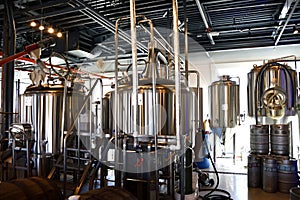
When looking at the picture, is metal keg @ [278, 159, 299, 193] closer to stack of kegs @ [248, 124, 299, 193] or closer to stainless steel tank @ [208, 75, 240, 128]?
stack of kegs @ [248, 124, 299, 193]

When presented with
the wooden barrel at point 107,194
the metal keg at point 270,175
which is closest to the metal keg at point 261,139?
the metal keg at point 270,175

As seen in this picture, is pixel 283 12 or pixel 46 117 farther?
pixel 283 12

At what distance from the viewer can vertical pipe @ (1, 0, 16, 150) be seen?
4.45m

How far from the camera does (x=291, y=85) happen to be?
463 centimetres

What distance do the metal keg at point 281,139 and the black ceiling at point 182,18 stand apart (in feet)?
6.72

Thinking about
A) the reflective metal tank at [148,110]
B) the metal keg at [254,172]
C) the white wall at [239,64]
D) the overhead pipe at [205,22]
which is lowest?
the metal keg at [254,172]

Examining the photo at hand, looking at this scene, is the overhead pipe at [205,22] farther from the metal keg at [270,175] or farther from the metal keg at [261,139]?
the metal keg at [270,175]

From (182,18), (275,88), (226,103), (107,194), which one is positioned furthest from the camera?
(226,103)

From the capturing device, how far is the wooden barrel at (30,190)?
91.4 inches

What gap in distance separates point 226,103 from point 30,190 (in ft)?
14.6

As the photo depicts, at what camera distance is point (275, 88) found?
4613mm

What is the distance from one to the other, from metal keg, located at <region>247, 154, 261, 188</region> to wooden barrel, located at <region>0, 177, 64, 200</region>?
11.2 feet

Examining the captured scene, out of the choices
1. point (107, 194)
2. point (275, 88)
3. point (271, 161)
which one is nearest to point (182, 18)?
point (275, 88)

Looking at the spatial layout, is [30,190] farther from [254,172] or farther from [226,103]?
[226,103]
